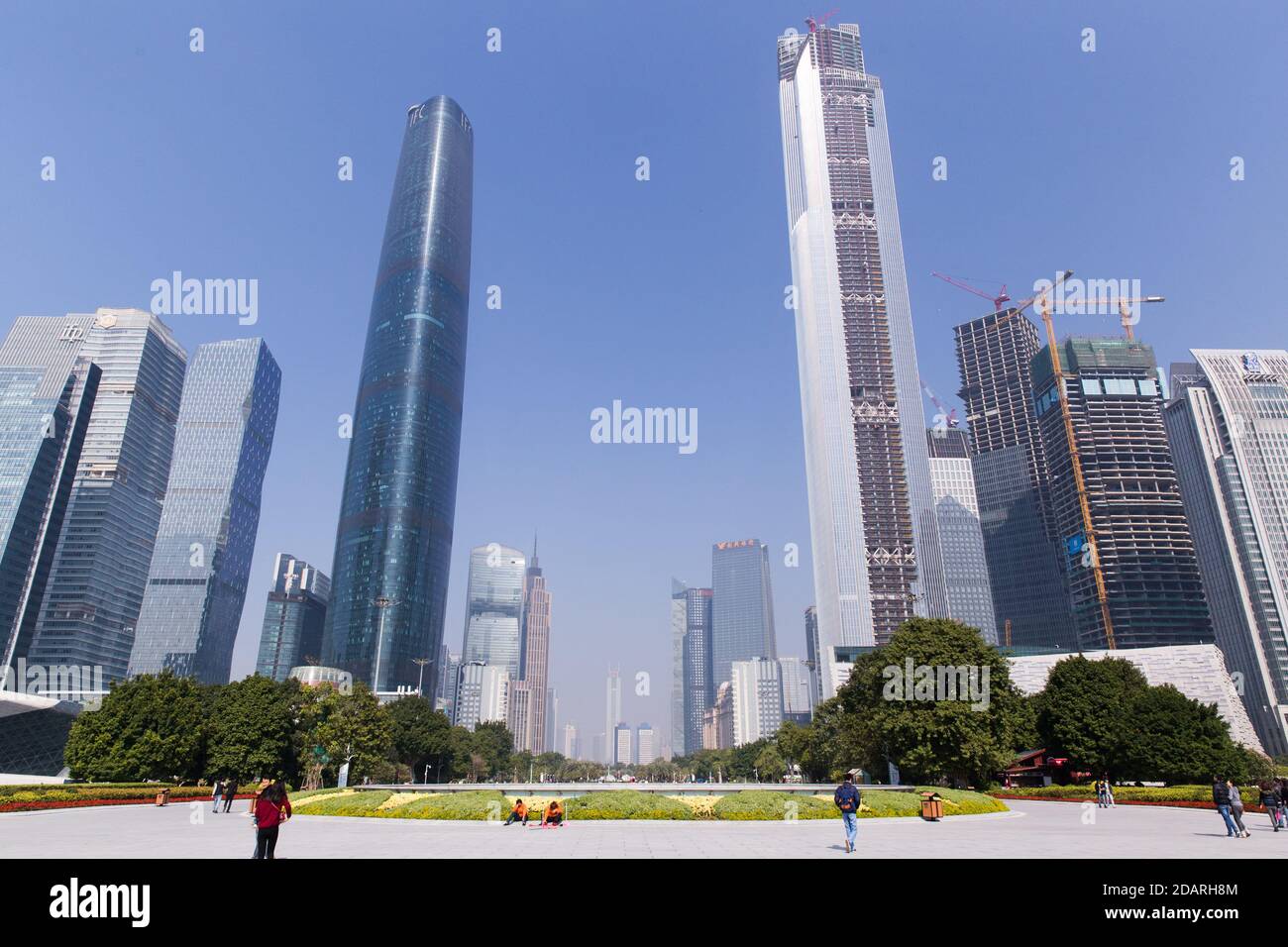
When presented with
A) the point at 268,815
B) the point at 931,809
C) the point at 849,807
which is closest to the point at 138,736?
the point at 268,815

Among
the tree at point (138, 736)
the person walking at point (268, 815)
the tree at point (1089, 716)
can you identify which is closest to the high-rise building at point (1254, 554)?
the tree at point (1089, 716)

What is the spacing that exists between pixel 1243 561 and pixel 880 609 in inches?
3739

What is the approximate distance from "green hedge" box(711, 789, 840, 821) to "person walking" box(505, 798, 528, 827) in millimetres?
8284

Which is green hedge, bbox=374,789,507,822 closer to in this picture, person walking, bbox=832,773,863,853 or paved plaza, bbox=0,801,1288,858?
paved plaza, bbox=0,801,1288,858

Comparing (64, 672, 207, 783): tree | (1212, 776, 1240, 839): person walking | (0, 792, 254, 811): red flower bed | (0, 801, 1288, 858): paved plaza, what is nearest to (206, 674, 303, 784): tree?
(64, 672, 207, 783): tree

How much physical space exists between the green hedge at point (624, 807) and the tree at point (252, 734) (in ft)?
125

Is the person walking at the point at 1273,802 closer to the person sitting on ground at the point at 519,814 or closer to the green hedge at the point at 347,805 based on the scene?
the person sitting on ground at the point at 519,814

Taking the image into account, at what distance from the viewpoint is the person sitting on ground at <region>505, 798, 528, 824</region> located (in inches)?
1179

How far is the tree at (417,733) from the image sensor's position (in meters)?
94.7

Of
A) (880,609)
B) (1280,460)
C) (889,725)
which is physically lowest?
(889,725)

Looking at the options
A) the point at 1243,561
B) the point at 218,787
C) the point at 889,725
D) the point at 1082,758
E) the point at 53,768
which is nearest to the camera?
the point at 218,787

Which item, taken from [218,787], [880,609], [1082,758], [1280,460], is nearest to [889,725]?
[1082,758]
